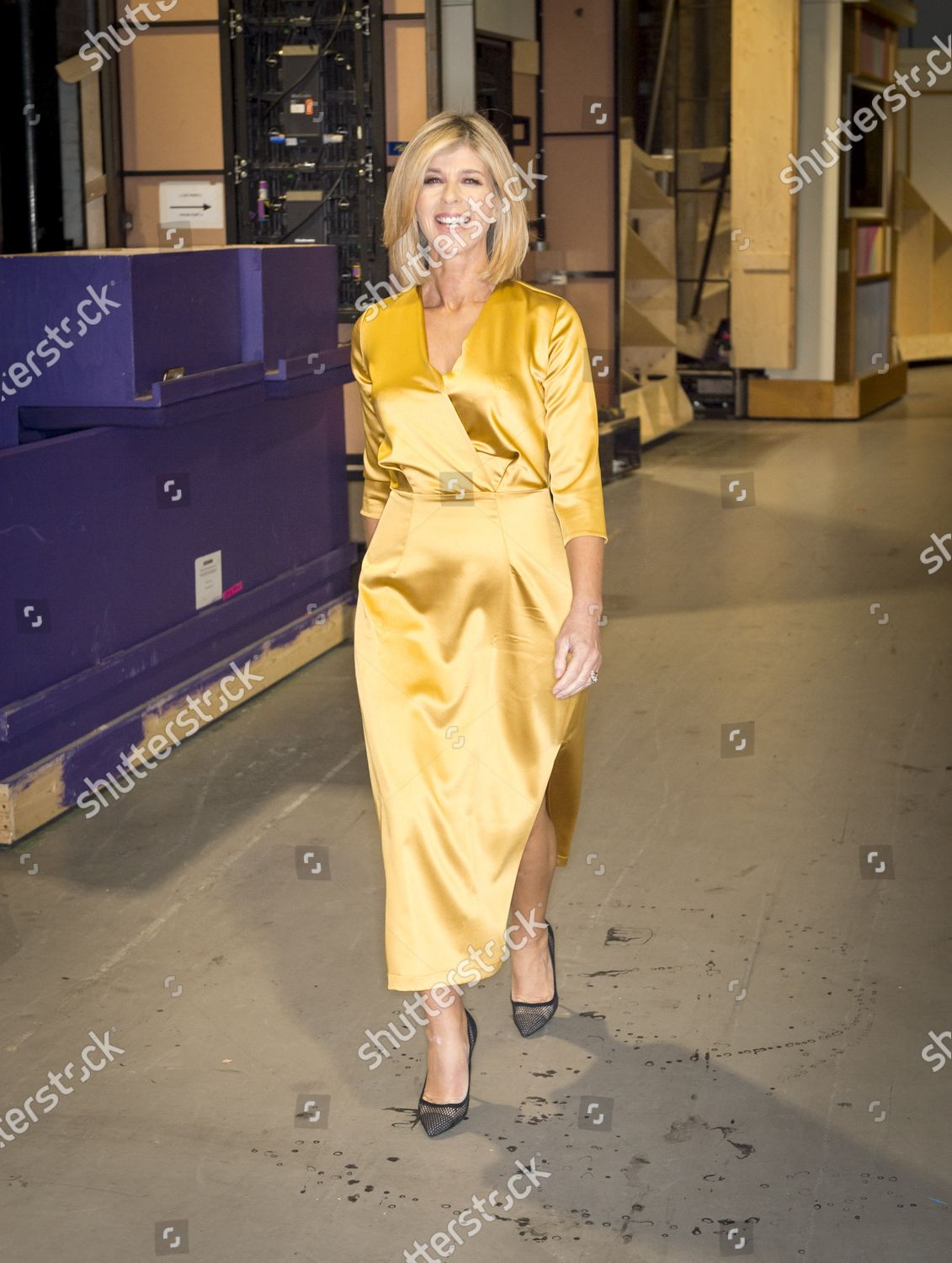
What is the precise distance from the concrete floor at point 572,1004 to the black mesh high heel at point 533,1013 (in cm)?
4

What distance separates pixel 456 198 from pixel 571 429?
0.37m

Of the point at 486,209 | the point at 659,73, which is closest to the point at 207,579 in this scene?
the point at 486,209

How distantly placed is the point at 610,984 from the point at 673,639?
2611 mm

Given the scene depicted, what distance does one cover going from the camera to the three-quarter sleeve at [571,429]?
237cm

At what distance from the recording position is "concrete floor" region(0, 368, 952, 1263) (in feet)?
7.58

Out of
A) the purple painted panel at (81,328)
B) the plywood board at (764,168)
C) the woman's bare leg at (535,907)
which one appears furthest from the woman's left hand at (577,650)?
the plywood board at (764,168)

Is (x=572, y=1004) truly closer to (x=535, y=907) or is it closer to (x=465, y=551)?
(x=535, y=907)

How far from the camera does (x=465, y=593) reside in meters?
2.42

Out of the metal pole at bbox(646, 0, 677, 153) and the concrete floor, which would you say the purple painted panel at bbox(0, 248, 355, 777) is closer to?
the concrete floor

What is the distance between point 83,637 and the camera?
3.99 metres

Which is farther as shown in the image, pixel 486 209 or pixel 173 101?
pixel 173 101

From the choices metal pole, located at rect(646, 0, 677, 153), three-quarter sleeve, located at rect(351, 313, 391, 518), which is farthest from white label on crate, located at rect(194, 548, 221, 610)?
metal pole, located at rect(646, 0, 677, 153)

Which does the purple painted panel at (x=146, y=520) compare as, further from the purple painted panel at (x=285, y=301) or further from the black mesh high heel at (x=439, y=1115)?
the black mesh high heel at (x=439, y=1115)

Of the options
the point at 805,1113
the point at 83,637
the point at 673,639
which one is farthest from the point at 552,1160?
the point at 673,639
